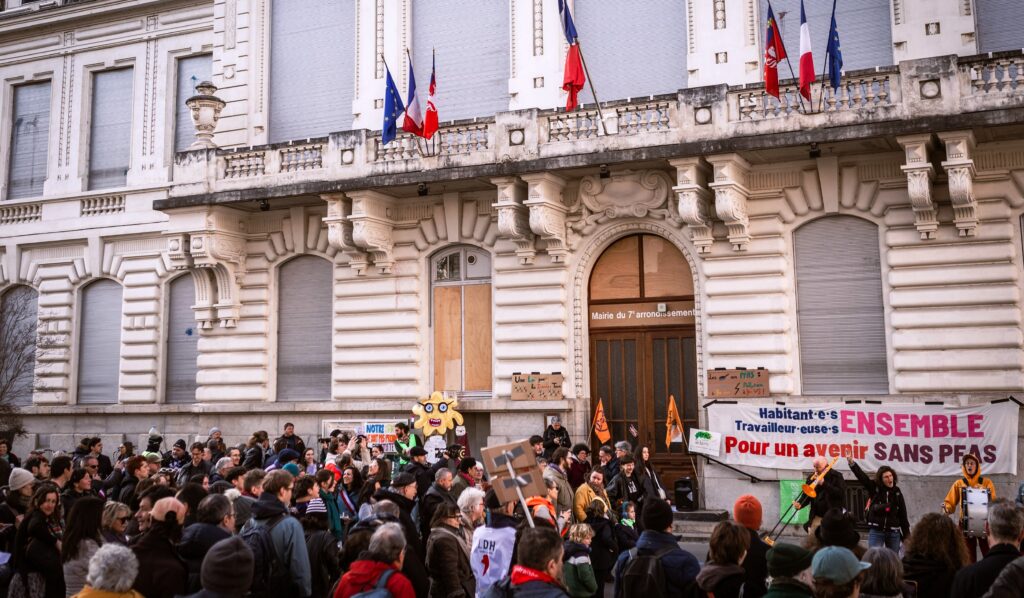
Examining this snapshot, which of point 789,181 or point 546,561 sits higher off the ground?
point 789,181

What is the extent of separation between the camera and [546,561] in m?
6.41

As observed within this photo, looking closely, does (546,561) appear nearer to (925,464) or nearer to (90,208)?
(925,464)

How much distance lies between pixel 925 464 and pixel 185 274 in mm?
19201

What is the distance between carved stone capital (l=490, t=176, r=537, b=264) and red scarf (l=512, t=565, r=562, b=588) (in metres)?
14.7

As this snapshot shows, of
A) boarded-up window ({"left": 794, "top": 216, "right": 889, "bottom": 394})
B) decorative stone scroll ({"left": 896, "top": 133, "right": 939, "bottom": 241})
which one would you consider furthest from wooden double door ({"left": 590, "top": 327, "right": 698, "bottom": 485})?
decorative stone scroll ({"left": 896, "top": 133, "right": 939, "bottom": 241})

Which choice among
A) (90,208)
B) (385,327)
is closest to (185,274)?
(90,208)

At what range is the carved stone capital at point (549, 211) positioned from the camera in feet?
67.1

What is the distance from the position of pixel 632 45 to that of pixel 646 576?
17.4m

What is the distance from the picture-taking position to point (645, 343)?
69.5 feet

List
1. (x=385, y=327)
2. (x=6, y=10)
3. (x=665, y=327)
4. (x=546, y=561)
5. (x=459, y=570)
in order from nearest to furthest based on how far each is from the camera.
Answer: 1. (x=546, y=561)
2. (x=459, y=570)
3. (x=665, y=327)
4. (x=385, y=327)
5. (x=6, y=10)

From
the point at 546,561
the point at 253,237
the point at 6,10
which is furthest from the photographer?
the point at 6,10

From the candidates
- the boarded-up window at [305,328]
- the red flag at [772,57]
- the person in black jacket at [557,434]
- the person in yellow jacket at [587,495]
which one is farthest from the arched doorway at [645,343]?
the person in yellow jacket at [587,495]

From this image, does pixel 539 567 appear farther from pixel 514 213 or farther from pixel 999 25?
pixel 999 25

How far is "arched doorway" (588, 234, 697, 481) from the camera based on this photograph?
67.9 feet
